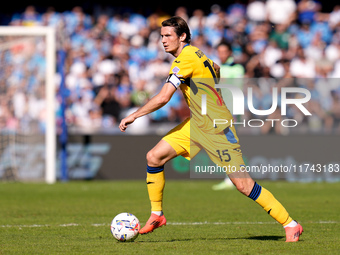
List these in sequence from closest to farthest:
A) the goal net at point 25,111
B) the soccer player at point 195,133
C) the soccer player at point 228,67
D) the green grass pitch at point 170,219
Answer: the green grass pitch at point 170,219 → the soccer player at point 195,133 → the soccer player at point 228,67 → the goal net at point 25,111

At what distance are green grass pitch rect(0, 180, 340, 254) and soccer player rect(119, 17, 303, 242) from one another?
0.38 m

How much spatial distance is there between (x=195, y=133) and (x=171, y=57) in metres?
11.8

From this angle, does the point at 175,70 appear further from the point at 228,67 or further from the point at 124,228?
the point at 228,67

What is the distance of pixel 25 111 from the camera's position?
578 inches

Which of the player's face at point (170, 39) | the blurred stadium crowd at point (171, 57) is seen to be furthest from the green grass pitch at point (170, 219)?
the blurred stadium crowd at point (171, 57)

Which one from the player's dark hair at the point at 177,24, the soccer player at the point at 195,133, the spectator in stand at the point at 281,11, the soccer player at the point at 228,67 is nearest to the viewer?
the soccer player at the point at 195,133

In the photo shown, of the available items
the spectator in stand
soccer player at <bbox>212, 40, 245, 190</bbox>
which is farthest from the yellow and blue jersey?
the spectator in stand

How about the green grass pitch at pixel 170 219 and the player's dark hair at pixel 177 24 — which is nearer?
the green grass pitch at pixel 170 219

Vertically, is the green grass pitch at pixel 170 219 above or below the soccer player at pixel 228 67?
below

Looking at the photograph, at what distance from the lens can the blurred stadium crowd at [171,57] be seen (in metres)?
15.2

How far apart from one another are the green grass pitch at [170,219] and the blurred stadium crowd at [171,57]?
2.29 metres

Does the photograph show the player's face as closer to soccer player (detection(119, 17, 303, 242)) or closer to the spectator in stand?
soccer player (detection(119, 17, 303, 242))

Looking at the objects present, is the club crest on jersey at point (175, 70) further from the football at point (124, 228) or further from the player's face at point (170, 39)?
the football at point (124, 228)

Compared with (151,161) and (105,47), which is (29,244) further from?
(105,47)
